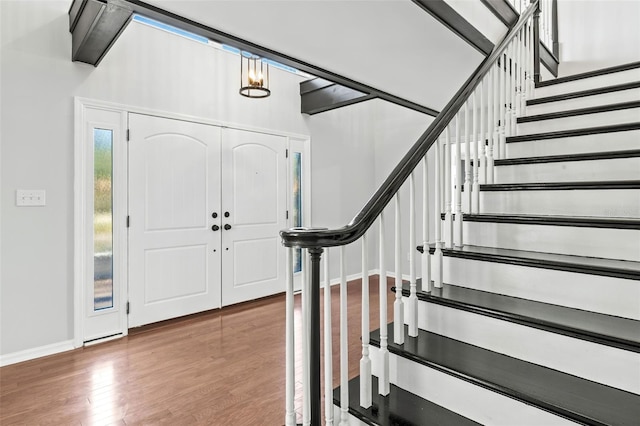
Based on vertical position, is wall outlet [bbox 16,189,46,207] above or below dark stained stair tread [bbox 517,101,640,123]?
below

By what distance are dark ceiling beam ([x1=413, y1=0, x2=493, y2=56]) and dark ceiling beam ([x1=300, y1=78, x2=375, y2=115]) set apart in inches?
57.3

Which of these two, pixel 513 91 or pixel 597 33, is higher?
pixel 597 33

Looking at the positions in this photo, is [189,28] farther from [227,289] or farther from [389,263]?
[389,263]

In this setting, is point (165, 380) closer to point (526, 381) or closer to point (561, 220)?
point (526, 381)

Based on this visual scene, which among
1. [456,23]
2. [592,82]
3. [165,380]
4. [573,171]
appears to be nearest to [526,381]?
[573,171]

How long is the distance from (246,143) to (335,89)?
1.28 metres

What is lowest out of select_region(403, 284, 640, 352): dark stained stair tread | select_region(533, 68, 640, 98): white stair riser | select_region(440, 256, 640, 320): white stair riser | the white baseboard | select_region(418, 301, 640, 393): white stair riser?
the white baseboard

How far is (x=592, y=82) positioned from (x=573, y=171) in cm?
131

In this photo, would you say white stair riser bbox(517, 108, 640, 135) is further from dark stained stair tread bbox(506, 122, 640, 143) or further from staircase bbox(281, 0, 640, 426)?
dark stained stair tread bbox(506, 122, 640, 143)

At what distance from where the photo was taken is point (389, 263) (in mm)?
5789

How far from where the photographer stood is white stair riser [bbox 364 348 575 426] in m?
1.24

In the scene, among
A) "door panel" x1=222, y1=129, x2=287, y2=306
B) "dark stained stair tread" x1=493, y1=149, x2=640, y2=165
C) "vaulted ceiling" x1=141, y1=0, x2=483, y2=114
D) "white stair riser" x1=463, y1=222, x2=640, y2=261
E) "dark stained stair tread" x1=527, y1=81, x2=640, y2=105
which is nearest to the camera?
"white stair riser" x1=463, y1=222, x2=640, y2=261

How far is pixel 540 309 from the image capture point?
1.55 m

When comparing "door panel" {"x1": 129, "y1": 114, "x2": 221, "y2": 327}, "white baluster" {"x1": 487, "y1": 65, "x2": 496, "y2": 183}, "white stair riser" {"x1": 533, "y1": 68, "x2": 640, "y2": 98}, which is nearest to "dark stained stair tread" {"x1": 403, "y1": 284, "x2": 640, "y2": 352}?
"white baluster" {"x1": 487, "y1": 65, "x2": 496, "y2": 183}
